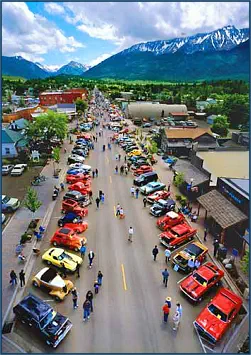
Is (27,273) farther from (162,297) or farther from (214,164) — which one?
(214,164)

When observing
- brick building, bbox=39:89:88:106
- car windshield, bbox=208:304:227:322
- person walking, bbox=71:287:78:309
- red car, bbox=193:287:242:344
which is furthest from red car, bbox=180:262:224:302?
brick building, bbox=39:89:88:106

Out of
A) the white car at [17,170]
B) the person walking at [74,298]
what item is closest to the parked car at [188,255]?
the person walking at [74,298]

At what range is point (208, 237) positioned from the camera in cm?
2580

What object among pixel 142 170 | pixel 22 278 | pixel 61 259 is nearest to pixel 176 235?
pixel 61 259

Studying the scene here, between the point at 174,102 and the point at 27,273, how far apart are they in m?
112

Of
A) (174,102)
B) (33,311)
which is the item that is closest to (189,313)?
(33,311)

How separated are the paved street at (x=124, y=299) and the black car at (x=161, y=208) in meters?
0.96

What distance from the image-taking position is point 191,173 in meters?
34.5

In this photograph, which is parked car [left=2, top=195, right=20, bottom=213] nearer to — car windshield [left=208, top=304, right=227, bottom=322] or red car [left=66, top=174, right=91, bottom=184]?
red car [left=66, top=174, right=91, bottom=184]

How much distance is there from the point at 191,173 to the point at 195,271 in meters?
16.6

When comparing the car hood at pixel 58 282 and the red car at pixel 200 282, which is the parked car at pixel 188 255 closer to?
the red car at pixel 200 282

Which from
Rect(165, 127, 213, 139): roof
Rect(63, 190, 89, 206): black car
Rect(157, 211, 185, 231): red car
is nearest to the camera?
Rect(157, 211, 185, 231): red car

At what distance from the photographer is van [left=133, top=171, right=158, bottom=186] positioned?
37500mm

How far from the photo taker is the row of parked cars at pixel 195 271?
53.0 feet
